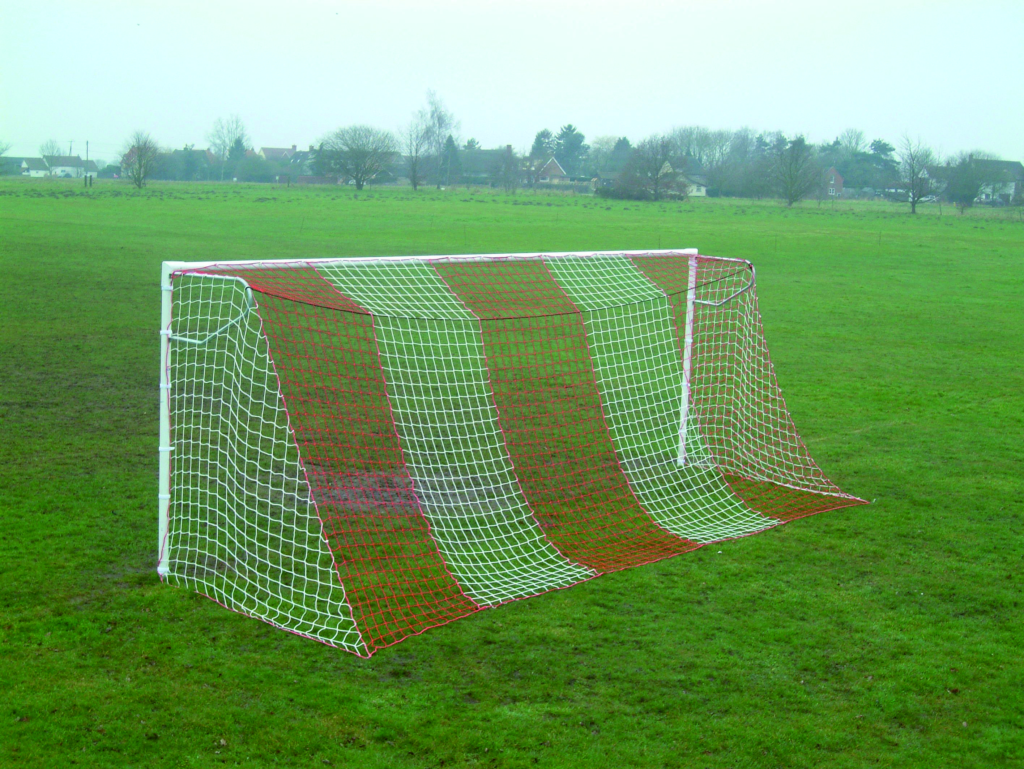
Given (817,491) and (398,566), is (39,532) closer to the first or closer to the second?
(398,566)

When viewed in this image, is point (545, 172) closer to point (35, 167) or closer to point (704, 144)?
point (704, 144)

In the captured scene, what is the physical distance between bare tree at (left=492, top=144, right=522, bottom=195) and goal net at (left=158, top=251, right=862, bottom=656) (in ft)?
177

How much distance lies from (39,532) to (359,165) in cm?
5452

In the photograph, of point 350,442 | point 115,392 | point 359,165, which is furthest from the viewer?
point 359,165

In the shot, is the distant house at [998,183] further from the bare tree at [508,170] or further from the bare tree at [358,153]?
the bare tree at [358,153]

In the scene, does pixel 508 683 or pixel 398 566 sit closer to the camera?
pixel 508 683

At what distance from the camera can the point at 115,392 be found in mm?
9664

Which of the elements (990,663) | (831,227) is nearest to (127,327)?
(990,663)

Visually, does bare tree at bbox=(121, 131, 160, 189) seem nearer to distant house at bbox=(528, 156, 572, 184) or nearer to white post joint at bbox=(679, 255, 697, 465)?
distant house at bbox=(528, 156, 572, 184)

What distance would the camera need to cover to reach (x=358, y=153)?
190ft

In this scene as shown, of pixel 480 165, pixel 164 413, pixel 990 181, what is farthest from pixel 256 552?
pixel 480 165

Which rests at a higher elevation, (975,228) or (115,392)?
(975,228)

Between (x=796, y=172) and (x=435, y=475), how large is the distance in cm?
5226

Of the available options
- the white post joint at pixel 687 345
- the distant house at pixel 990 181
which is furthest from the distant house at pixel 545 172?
the white post joint at pixel 687 345
